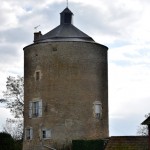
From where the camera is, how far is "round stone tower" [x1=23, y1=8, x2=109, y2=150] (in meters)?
47.3

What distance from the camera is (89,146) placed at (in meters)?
44.9

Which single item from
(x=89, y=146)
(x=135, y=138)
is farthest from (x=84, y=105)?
(x=135, y=138)

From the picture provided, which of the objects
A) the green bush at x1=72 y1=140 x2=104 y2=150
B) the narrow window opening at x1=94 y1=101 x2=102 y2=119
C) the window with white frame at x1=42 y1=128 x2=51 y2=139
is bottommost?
the green bush at x1=72 y1=140 x2=104 y2=150

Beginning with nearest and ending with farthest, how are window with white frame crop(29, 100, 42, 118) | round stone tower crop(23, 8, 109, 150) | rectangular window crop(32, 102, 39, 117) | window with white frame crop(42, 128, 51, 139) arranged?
1. round stone tower crop(23, 8, 109, 150)
2. window with white frame crop(42, 128, 51, 139)
3. window with white frame crop(29, 100, 42, 118)
4. rectangular window crop(32, 102, 39, 117)

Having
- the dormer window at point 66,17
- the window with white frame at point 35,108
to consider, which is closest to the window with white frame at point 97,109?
the window with white frame at point 35,108

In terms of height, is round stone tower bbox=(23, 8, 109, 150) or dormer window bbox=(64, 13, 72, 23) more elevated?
dormer window bbox=(64, 13, 72, 23)

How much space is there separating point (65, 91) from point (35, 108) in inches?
134

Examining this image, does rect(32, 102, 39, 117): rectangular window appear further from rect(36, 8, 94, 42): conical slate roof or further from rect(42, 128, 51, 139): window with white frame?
rect(36, 8, 94, 42): conical slate roof

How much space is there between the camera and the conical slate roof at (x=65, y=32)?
48375 mm

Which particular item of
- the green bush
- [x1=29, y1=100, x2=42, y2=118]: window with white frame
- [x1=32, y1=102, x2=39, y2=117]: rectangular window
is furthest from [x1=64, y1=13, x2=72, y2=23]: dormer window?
the green bush

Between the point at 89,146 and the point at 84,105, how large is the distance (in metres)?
4.28

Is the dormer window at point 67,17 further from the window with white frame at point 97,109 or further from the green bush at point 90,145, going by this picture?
the green bush at point 90,145

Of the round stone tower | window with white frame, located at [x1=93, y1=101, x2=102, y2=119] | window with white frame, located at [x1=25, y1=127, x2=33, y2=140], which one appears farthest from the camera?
window with white frame, located at [x1=25, y1=127, x2=33, y2=140]

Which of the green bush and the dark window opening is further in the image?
the dark window opening
